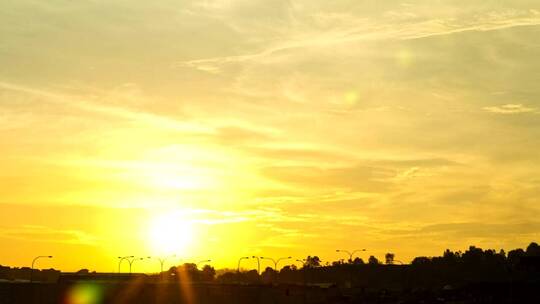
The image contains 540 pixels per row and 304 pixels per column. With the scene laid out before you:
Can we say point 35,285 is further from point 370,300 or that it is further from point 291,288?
point 370,300

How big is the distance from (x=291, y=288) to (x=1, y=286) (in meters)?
65.3

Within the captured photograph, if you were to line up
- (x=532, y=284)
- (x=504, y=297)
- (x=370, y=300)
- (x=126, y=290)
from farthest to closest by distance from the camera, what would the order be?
(x=126, y=290), (x=370, y=300), (x=532, y=284), (x=504, y=297)

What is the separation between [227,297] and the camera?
6688 inches

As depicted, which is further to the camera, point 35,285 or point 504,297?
point 35,285

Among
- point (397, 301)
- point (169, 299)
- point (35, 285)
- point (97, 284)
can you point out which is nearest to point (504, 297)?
point (397, 301)

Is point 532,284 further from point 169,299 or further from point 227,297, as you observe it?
point 169,299

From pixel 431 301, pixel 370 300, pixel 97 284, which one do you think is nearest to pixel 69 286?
pixel 97 284

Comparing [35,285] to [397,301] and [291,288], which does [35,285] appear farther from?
[397,301]

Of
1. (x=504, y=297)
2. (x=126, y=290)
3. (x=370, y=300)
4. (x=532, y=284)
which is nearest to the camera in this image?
(x=504, y=297)

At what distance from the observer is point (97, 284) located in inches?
6998

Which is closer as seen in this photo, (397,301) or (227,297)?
(397,301)

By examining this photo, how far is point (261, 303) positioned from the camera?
553ft

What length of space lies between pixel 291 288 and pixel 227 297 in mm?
19652

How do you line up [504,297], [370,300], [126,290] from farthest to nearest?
1. [126,290]
2. [370,300]
3. [504,297]
